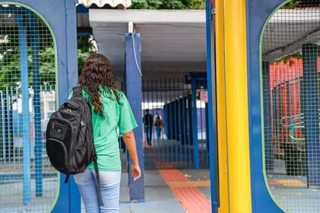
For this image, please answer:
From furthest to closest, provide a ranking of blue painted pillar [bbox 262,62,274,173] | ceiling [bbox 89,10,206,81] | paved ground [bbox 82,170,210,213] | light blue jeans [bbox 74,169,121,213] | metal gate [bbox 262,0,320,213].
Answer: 1. ceiling [bbox 89,10,206,81]
2. metal gate [bbox 262,0,320,213]
3. paved ground [bbox 82,170,210,213]
4. blue painted pillar [bbox 262,62,274,173]
5. light blue jeans [bbox 74,169,121,213]

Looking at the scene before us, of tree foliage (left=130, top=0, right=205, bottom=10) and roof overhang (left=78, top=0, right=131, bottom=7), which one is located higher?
tree foliage (left=130, top=0, right=205, bottom=10)

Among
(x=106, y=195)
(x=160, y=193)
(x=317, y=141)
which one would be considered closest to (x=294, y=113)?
(x=317, y=141)

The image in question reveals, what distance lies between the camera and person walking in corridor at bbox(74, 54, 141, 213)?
3.48 meters

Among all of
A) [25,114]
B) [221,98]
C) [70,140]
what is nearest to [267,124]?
[221,98]

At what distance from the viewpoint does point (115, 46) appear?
10.9m

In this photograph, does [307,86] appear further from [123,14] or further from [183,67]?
[183,67]

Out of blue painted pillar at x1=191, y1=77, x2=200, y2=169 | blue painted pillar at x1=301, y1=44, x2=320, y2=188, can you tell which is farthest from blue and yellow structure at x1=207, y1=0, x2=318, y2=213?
blue painted pillar at x1=191, y1=77, x2=200, y2=169

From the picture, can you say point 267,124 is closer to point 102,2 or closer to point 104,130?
point 102,2

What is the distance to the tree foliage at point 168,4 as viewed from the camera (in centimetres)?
1270

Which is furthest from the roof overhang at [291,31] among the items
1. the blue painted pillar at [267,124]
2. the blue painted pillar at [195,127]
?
the blue painted pillar at [195,127]

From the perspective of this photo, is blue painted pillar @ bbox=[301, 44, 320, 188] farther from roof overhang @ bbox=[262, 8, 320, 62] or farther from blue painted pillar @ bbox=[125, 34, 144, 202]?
blue painted pillar @ bbox=[125, 34, 144, 202]

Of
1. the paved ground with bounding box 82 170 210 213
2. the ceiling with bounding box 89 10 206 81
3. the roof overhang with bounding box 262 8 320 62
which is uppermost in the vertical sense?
the ceiling with bounding box 89 10 206 81

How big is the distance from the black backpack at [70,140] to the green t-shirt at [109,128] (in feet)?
0.37

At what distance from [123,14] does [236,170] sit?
5188 mm
